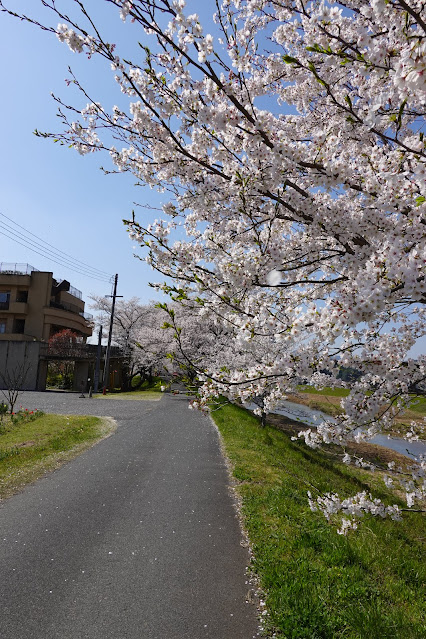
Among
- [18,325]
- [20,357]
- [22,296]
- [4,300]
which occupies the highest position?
[22,296]

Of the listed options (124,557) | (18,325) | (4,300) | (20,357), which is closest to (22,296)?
(4,300)

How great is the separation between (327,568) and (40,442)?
9.60 m

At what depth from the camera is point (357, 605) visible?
407 cm

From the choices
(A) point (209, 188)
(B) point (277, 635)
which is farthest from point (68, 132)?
(B) point (277, 635)

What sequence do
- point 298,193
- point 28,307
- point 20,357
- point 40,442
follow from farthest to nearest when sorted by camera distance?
point 28,307 → point 20,357 → point 40,442 → point 298,193

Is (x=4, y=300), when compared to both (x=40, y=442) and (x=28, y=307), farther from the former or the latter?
(x=40, y=442)

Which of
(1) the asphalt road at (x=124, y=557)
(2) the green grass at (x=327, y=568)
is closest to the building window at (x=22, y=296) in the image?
(1) the asphalt road at (x=124, y=557)

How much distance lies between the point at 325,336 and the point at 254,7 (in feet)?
14.5

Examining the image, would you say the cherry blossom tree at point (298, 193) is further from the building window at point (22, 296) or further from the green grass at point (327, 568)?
the building window at point (22, 296)

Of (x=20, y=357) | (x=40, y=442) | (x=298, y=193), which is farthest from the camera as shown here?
(x=20, y=357)

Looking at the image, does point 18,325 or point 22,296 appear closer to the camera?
point 18,325

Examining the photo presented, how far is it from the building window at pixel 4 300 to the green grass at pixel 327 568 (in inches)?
1514

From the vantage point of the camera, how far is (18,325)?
136 ft

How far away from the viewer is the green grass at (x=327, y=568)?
149 inches
